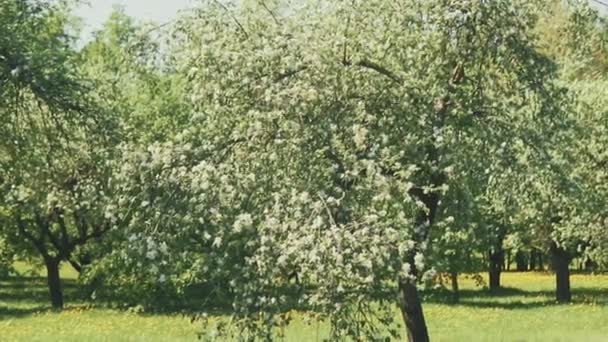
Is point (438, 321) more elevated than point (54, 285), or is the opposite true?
point (54, 285)

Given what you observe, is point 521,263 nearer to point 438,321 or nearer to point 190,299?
point 190,299

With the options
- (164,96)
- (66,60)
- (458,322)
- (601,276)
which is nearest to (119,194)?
(66,60)

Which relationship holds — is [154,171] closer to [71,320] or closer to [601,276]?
[71,320]

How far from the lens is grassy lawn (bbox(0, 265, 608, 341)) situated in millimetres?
25469

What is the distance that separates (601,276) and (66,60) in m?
56.7

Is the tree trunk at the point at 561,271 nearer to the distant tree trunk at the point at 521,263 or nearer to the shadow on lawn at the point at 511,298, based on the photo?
the shadow on lawn at the point at 511,298

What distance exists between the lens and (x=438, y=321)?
105 ft

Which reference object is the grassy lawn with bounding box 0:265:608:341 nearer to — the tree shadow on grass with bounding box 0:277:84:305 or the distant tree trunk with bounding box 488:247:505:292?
the tree shadow on grass with bounding box 0:277:84:305

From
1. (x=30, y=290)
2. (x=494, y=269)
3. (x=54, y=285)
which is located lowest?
(x=30, y=290)

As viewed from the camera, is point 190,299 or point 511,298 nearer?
point 190,299

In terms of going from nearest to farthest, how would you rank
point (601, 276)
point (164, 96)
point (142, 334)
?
point (142, 334)
point (164, 96)
point (601, 276)

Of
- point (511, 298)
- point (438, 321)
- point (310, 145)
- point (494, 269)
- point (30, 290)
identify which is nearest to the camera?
point (310, 145)

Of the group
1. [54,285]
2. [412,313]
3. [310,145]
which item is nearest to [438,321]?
[412,313]

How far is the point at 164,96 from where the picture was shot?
4384 centimetres
